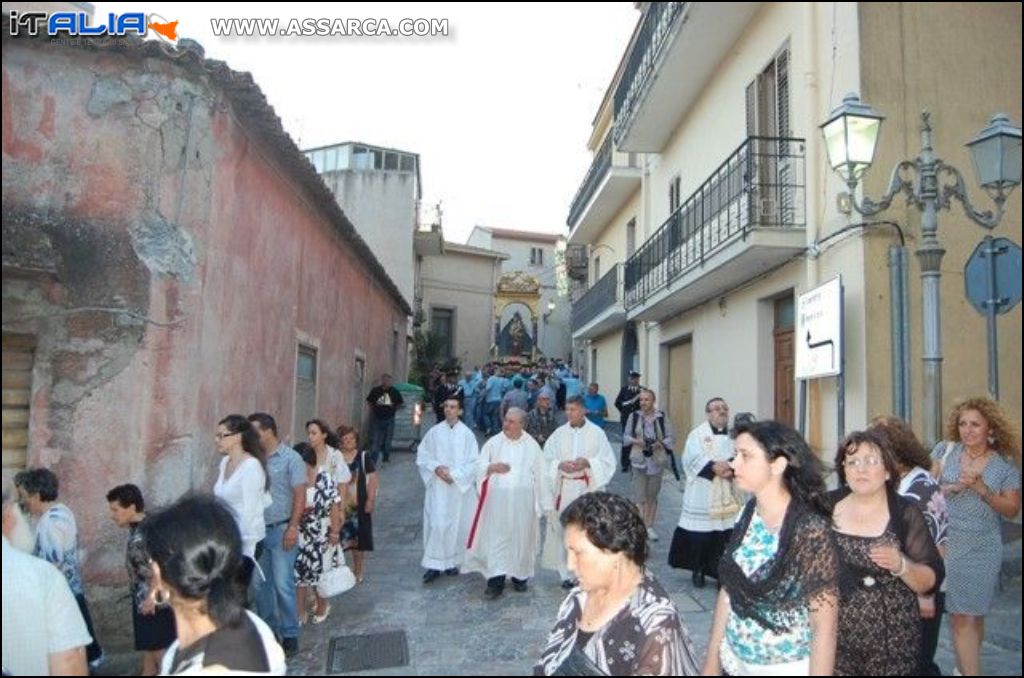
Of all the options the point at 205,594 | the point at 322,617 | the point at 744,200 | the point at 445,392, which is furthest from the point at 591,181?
the point at 205,594

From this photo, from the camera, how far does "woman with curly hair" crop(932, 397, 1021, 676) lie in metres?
3.02

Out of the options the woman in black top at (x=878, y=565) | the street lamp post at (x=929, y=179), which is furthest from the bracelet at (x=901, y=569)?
the street lamp post at (x=929, y=179)

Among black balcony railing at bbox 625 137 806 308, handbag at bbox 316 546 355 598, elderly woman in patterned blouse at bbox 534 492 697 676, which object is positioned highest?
black balcony railing at bbox 625 137 806 308

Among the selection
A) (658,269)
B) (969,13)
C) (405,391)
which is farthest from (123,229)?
(405,391)

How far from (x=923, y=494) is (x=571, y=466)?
13.3 ft

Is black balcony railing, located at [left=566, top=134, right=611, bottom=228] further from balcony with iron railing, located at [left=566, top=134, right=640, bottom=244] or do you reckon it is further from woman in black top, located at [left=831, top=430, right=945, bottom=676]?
woman in black top, located at [left=831, top=430, right=945, bottom=676]

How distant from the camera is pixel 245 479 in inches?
187

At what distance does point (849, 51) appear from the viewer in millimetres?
2377

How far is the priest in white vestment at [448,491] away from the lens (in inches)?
290

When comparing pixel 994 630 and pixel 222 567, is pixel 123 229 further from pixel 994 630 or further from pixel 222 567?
pixel 994 630

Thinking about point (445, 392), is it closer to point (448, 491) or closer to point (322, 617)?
point (448, 491)

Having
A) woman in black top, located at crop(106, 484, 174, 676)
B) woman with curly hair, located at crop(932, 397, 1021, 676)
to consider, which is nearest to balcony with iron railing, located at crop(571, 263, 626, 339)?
woman with curly hair, located at crop(932, 397, 1021, 676)

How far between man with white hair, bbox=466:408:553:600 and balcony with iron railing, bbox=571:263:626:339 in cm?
1127

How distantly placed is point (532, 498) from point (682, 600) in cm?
172
